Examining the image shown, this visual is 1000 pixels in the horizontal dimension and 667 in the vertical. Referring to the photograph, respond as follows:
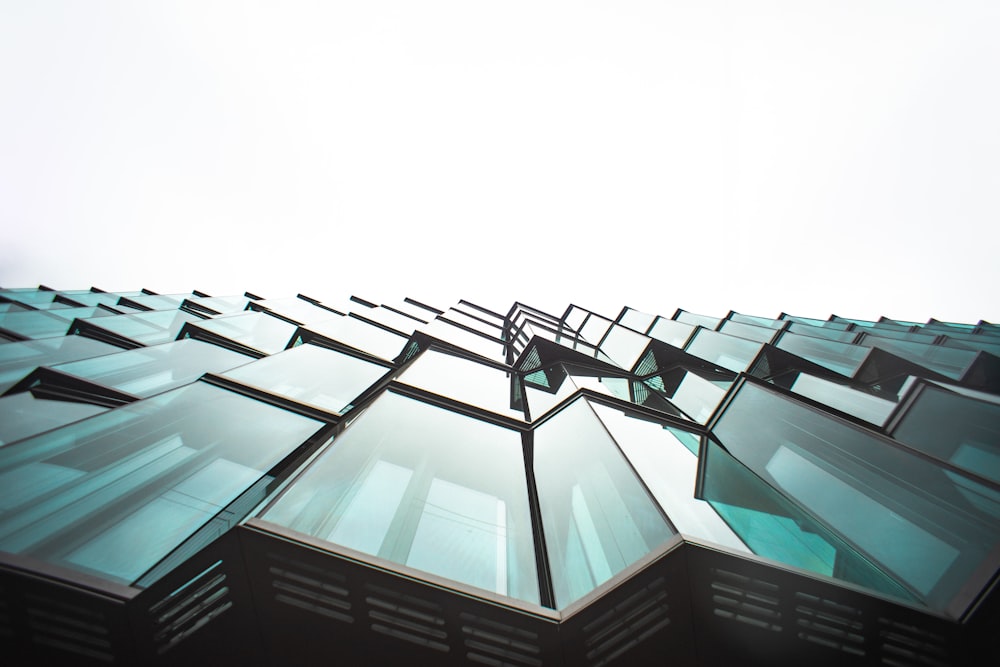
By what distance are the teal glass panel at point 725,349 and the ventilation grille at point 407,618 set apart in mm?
9433

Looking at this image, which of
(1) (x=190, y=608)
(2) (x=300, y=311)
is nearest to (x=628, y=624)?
(1) (x=190, y=608)

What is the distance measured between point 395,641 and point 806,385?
8968mm

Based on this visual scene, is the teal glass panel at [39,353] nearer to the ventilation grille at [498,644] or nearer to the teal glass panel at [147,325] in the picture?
the teal glass panel at [147,325]

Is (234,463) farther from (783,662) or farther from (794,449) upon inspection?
(794,449)

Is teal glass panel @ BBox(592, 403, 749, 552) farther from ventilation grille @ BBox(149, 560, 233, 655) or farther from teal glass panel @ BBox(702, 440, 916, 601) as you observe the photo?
ventilation grille @ BBox(149, 560, 233, 655)

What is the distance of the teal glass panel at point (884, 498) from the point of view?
348 centimetres

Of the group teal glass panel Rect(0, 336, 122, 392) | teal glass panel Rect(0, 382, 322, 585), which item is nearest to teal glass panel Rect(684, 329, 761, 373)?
teal glass panel Rect(0, 382, 322, 585)

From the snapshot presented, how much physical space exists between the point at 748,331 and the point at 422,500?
15.0m

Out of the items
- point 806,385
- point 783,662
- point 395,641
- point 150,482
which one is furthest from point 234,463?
point 806,385

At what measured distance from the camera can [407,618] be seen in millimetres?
2877

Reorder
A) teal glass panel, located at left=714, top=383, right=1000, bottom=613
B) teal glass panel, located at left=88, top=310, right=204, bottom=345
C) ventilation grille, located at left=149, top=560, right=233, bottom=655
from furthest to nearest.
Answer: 1. teal glass panel, located at left=88, top=310, right=204, bottom=345
2. teal glass panel, located at left=714, top=383, right=1000, bottom=613
3. ventilation grille, located at left=149, top=560, right=233, bottom=655

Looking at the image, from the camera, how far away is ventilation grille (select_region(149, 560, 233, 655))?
105 inches

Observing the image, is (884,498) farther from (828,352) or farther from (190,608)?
(828,352)

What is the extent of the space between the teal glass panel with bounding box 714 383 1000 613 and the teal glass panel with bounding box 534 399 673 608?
2.16 m
